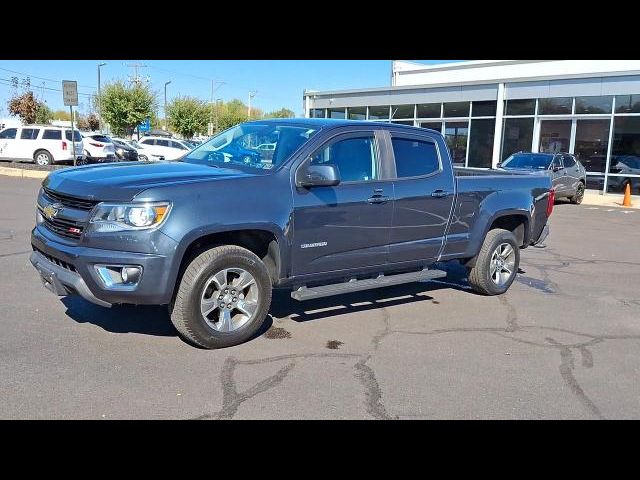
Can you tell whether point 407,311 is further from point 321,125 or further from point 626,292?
point 626,292

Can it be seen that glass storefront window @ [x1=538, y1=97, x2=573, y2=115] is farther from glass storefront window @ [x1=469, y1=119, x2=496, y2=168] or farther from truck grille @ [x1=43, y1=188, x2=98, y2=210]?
truck grille @ [x1=43, y1=188, x2=98, y2=210]

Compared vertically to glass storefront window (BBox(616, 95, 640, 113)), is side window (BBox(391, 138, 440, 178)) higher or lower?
lower

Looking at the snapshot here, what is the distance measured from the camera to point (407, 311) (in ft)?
19.9

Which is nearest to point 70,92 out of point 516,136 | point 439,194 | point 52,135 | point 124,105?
point 52,135

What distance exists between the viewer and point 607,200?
19.6 metres

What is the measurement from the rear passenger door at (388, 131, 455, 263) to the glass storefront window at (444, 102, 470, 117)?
772 inches

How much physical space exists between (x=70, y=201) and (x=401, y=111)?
24.0 m

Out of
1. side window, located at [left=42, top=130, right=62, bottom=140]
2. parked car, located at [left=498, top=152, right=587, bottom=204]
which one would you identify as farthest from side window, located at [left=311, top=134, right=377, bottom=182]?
side window, located at [left=42, top=130, right=62, bottom=140]

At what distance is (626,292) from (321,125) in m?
4.74

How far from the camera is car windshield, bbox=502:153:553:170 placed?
55.4 ft

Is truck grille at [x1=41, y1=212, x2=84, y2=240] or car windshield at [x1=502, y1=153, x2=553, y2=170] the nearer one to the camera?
truck grille at [x1=41, y1=212, x2=84, y2=240]

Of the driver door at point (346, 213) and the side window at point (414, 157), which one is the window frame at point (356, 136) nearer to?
the driver door at point (346, 213)

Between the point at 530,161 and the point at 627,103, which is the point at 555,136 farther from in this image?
the point at 530,161
